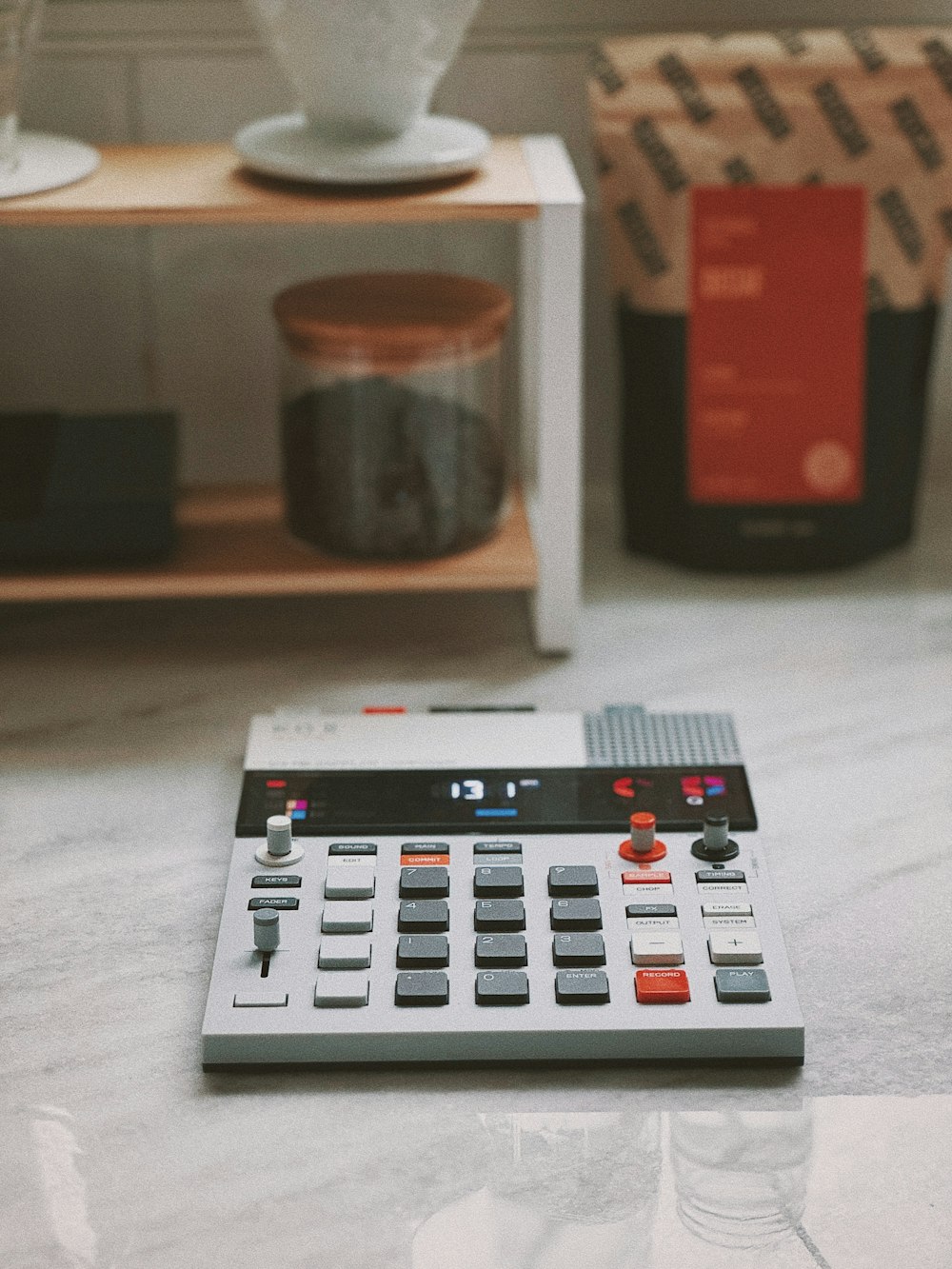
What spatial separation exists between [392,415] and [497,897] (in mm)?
389

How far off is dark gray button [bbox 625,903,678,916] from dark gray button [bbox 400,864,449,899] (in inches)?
3.5

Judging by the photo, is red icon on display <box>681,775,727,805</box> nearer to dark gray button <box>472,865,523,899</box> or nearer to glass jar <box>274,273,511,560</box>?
dark gray button <box>472,865,523,899</box>

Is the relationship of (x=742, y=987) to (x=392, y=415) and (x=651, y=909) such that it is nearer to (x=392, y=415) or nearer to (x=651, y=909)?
(x=651, y=909)

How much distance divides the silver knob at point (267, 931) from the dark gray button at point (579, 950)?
0.41 ft

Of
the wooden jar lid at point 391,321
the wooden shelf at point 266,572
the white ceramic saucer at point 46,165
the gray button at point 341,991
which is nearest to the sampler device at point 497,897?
the gray button at point 341,991

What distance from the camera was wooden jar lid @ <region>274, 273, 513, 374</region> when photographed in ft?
3.35

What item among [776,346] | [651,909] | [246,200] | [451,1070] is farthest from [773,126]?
[451,1070]

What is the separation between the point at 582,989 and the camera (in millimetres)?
697

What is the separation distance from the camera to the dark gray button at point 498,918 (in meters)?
0.74

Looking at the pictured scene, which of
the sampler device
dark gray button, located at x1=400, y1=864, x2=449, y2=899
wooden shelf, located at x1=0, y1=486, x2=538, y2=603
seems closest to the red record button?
the sampler device

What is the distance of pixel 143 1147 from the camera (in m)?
0.64

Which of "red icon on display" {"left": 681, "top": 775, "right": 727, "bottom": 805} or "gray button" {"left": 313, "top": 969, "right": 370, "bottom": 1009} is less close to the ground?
"gray button" {"left": 313, "top": 969, "right": 370, "bottom": 1009}

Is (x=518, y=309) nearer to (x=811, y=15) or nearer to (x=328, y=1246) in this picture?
(x=811, y=15)

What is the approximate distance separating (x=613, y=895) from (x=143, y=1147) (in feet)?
0.82
